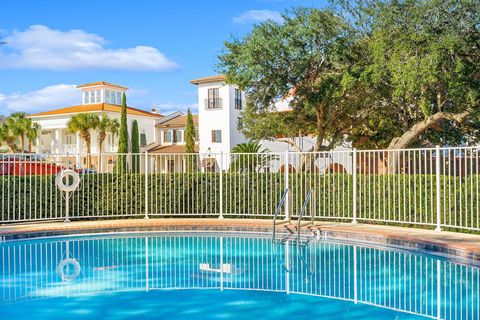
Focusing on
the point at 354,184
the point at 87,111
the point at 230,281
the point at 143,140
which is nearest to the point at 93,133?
the point at 87,111

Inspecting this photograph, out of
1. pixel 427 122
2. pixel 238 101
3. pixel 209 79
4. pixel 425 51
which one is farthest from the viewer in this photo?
pixel 238 101

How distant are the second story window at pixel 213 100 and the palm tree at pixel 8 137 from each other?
18.3 meters

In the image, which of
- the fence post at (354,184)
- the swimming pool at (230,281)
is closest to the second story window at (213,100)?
the fence post at (354,184)

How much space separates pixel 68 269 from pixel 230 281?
11.2ft

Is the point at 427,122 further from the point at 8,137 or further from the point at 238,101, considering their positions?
the point at 8,137

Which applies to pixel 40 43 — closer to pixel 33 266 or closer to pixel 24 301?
pixel 33 266

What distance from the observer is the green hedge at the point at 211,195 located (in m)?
13.4

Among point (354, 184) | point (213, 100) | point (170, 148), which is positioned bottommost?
point (354, 184)

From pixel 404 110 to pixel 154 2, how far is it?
1121cm

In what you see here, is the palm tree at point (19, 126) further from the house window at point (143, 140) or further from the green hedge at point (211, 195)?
the green hedge at point (211, 195)

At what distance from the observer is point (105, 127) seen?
1809 inches

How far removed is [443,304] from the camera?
280 inches

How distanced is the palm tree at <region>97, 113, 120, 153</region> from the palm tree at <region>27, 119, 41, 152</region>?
6.30 metres

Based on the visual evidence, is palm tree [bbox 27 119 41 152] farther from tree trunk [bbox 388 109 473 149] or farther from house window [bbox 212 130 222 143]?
tree trunk [bbox 388 109 473 149]
